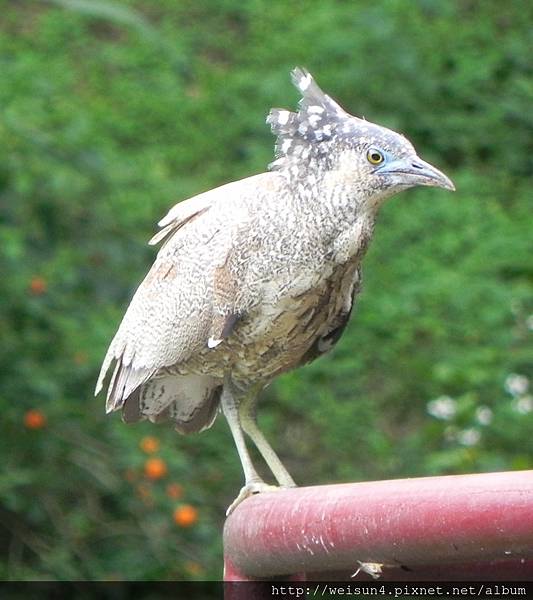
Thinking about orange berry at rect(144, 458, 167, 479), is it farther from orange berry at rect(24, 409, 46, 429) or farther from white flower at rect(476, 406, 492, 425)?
white flower at rect(476, 406, 492, 425)

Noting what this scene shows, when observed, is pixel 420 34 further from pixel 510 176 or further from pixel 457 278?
pixel 457 278

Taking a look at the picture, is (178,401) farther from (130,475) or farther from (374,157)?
(130,475)

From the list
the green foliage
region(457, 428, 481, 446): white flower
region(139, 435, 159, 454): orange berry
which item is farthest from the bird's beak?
region(457, 428, 481, 446): white flower

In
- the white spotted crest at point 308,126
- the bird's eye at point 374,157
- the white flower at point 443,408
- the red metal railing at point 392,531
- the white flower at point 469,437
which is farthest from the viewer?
the white flower at point 443,408

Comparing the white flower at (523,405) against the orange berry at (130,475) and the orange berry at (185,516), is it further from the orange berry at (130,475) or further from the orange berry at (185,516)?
the orange berry at (130,475)

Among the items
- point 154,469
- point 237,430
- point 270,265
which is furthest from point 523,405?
point 270,265

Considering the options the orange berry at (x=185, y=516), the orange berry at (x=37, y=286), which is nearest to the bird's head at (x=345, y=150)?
the orange berry at (x=37, y=286)
